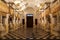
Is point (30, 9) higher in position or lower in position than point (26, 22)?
higher

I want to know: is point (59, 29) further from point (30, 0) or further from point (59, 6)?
point (30, 0)

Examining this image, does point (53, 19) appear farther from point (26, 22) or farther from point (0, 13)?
point (26, 22)

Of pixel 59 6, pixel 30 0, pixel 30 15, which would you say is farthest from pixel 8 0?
pixel 30 15

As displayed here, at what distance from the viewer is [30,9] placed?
27.0 metres

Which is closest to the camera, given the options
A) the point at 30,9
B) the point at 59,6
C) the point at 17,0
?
the point at 59,6

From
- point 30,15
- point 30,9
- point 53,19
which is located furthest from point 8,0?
point 30,15

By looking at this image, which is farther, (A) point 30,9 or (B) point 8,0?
(A) point 30,9

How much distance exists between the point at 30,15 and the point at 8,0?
55.1ft

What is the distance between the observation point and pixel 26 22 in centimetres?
2930

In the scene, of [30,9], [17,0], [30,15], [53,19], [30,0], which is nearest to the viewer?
[53,19]

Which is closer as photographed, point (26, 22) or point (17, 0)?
point (17, 0)

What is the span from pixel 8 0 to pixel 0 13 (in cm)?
365

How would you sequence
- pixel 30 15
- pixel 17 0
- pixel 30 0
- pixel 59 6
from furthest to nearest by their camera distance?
pixel 30 15 < pixel 30 0 < pixel 17 0 < pixel 59 6

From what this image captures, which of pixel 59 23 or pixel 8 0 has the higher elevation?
pixel 8 0
